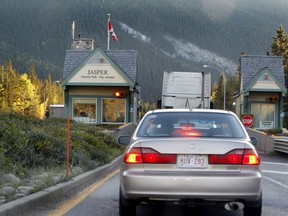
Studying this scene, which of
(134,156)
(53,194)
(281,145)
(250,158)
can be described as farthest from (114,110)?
(250,158)

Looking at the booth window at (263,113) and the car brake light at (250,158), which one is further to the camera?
the booth window at (263,113)

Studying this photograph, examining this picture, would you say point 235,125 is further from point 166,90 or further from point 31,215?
point 166,90

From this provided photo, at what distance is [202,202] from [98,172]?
6.42 metres

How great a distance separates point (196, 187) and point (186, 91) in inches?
791

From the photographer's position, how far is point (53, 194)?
8.95 m

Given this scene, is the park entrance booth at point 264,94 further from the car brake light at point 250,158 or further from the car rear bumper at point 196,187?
the car rear bumper at point 196,187

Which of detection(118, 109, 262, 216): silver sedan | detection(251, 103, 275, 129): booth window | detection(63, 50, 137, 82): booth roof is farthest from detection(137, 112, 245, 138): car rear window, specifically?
detection(251, 103, 275, 129): booth window

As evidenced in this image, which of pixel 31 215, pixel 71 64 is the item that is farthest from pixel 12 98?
pixel 31 215

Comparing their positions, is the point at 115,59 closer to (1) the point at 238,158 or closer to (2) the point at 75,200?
(2) the point at 75,200

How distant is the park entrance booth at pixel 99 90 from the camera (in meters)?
36.5

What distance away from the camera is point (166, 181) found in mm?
6695

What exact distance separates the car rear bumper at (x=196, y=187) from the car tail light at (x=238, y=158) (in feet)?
0.57

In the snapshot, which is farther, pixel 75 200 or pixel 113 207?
pixel 75 200

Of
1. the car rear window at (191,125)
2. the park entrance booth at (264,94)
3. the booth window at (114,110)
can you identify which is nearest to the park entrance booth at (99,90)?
the booth window at (114,110)
